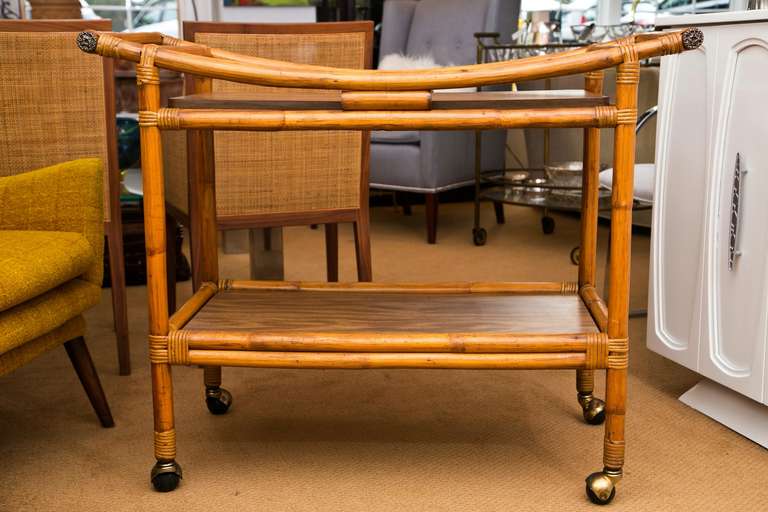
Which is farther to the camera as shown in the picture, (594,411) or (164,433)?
(594,411)

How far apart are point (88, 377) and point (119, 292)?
14.6 inches

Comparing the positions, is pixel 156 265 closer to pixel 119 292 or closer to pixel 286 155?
pixel 119 292

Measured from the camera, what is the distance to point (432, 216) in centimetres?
370

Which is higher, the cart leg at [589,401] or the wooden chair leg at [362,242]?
the wooden chair leg at [362,242]

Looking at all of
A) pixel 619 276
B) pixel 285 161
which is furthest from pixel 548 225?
pixel 619 276

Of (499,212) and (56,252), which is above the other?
(56,252)

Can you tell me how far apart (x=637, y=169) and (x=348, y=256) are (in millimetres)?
1379

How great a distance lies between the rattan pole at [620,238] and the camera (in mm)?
1374

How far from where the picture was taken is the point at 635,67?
137 centimetres

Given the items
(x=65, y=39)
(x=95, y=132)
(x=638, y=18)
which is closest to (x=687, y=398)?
(x=95, y=132)

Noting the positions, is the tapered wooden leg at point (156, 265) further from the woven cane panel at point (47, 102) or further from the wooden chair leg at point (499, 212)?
the wooden chair leg at point (499, 212)

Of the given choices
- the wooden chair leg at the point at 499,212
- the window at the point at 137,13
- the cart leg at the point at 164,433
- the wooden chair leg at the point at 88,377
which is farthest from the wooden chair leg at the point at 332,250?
the window at the point at 137,13

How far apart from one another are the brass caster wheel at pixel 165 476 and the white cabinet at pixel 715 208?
3.58ft

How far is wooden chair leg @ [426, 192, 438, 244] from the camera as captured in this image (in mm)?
3662
